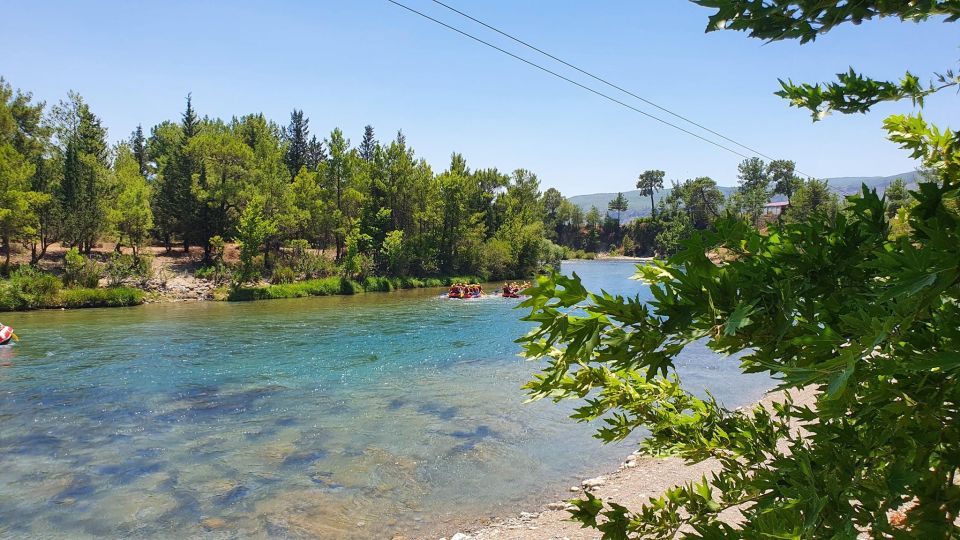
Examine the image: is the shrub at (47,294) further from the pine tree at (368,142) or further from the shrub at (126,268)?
the pine tree at (368,142)

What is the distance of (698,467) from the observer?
1027 centimetres

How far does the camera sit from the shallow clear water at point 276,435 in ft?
29.3

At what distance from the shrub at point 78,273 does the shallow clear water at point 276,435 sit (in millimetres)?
10506

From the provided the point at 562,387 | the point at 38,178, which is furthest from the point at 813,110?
the point at 38,178

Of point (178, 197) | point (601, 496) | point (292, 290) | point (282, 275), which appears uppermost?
point (178, 197)

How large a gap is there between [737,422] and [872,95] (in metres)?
1.53

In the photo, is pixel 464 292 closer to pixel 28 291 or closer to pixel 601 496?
pixel 28 291

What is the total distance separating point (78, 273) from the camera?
3272 cm

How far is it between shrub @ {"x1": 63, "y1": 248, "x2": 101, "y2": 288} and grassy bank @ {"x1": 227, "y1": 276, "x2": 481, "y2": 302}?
742 cm

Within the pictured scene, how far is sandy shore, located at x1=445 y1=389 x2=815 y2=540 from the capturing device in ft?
26.3

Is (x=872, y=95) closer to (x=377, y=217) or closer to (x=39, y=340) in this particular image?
(x=39, y=340)

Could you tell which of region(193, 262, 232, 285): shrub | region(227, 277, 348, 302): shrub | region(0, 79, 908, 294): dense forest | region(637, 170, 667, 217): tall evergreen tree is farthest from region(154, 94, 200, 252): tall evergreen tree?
region(637, 170, 667, 217): tall evergreen tree

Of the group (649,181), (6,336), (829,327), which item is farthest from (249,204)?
(649,181)

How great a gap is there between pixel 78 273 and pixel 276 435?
28068 millimetres
